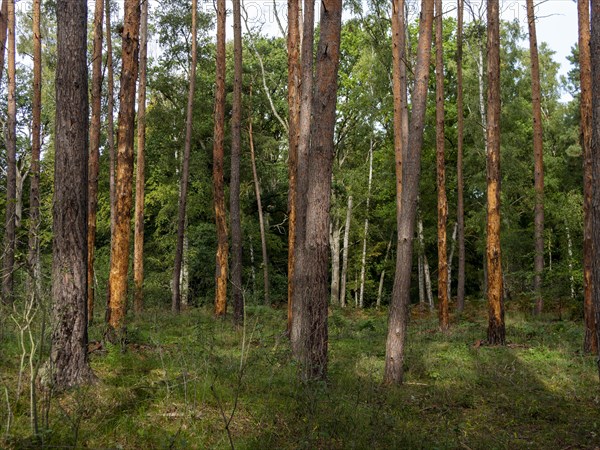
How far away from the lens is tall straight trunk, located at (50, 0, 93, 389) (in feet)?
20.6

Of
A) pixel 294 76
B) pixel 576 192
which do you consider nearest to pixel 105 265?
pixel 294 76

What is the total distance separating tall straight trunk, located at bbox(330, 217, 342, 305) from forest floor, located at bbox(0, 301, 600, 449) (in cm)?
1658

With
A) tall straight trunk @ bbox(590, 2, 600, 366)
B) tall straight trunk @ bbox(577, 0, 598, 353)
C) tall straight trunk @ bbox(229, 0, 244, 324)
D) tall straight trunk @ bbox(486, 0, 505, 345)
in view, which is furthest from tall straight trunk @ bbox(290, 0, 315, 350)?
tall straight trunk @ bbox(590, 2, 600, 366)

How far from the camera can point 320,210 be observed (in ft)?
27.5

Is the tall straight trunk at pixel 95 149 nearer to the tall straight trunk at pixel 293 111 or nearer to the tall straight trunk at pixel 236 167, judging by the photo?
the tall straight trunk at pixel 236 167

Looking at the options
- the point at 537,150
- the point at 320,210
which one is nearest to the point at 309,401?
the point at 320,210

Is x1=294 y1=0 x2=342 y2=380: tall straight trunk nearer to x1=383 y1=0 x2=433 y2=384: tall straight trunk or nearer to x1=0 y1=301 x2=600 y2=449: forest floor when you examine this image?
x1=0 y1=301 x2=600 y2=449: forest floor

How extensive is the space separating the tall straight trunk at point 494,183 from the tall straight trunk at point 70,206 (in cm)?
947

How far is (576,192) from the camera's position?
1022 inches

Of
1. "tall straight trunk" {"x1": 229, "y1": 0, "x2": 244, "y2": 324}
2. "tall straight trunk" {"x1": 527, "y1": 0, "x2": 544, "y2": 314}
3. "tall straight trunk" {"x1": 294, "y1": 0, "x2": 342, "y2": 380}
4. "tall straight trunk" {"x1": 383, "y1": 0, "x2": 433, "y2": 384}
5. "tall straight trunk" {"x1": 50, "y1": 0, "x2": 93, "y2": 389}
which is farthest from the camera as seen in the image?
"tall straight trunk" {"x1": 527, "y1": 0, "x2": 544, "y2": 314}

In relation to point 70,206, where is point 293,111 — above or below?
above

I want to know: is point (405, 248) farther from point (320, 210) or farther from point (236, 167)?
point (236, 167)

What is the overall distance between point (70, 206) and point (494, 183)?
979 cm

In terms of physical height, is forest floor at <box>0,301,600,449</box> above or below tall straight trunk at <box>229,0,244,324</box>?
below
